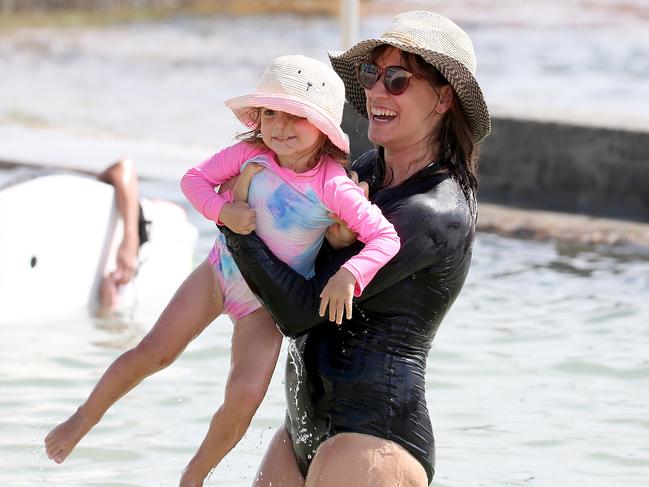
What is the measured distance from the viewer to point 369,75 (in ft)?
11.8

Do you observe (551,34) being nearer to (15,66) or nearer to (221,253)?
(15,66)

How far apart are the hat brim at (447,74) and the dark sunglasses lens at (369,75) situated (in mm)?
60

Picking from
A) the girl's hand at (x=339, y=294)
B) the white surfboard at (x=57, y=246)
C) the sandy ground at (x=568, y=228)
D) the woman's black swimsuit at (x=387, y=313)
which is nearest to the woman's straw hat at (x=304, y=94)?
the woman's black swimsuit at (x=387, y=313)

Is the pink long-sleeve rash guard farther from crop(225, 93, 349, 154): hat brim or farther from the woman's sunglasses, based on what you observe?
the woman's sunglasses

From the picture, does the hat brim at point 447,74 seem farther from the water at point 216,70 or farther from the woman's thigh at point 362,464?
the water at point 216,70

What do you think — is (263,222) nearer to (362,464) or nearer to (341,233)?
(341,233)

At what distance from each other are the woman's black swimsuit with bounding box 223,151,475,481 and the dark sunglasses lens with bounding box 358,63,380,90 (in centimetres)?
25

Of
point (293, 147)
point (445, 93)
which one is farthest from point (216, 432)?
point (445, 93)

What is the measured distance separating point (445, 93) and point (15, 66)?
53.8ft

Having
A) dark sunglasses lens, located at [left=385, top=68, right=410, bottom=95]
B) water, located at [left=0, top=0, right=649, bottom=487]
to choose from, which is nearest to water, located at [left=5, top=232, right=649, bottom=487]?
water, located at [left=0, top=0, right=649, bottom=487]

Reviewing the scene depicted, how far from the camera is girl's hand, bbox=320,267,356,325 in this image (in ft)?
10.7

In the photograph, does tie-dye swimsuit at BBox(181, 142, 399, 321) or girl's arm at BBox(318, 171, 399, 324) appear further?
tie-dye swimsuit at BBox(181, 142, 399, 321)

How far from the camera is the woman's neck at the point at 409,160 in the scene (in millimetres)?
3604

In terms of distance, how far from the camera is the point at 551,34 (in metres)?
23.4
